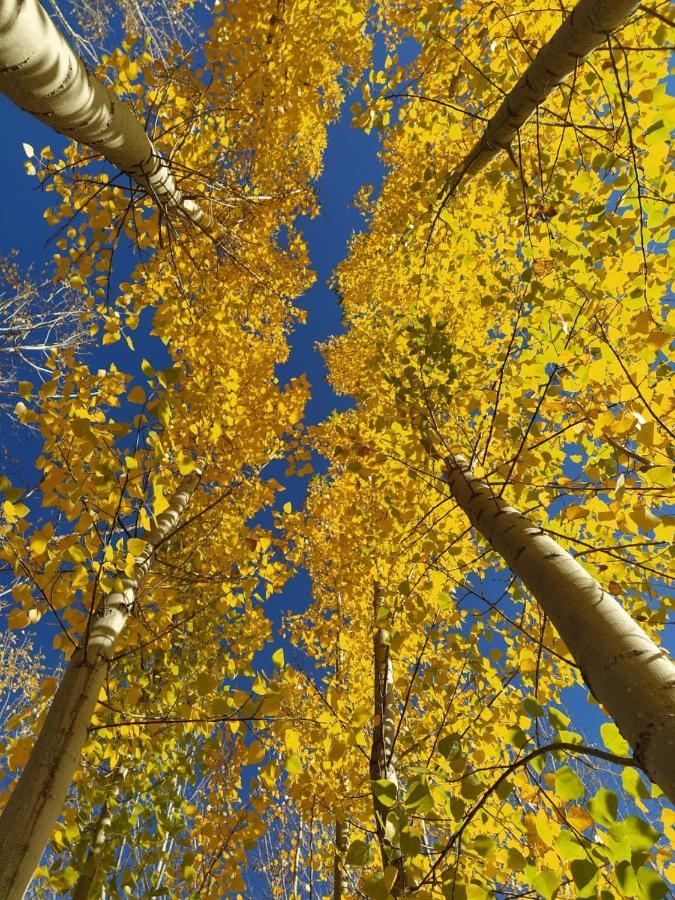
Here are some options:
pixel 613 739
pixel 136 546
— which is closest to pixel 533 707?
pixel 613 739

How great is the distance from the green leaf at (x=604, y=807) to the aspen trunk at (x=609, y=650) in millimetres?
212

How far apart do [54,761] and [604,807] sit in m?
1.69

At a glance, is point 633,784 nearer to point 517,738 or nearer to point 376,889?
point 517,738

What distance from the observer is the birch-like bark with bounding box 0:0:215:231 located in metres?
1.20

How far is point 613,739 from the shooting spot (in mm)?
1272

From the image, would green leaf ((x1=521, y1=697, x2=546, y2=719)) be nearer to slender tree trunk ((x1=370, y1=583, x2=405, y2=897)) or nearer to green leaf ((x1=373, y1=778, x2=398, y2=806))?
green leaf ((x1=373, y1=778, x2=398, y2=806))

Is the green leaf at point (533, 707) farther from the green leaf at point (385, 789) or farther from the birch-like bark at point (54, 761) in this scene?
the birch-like bark at point (54, 761)

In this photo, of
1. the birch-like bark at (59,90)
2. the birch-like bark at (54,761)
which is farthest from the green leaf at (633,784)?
the birch-like bark at (59,90)

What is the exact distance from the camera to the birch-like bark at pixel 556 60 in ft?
4.62

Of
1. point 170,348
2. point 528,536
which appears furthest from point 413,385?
point 170,348

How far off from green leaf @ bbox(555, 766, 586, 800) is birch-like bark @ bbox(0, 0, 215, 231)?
2407 millimetres

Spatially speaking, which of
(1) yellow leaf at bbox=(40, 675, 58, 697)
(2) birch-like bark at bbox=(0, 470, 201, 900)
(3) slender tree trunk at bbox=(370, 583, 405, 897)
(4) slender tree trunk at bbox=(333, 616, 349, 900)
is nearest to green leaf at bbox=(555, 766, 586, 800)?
(2) birch-like bark at bbox=(0, 470, 201, 900)

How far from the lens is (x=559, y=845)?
1.11 metres

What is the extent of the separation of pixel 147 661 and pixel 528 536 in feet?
16.7
